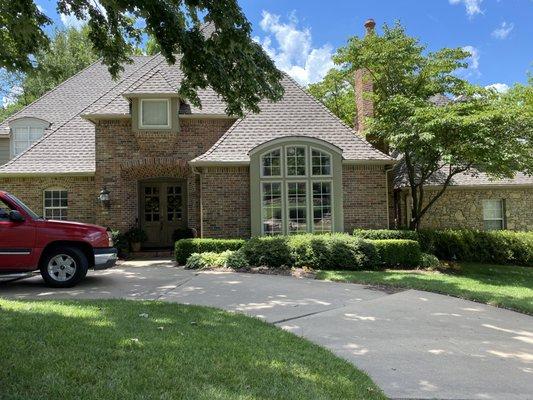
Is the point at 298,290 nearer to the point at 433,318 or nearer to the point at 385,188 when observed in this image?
the point at 433,318

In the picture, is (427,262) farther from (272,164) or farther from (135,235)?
(135,235)

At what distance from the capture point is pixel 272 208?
1390 centimetres

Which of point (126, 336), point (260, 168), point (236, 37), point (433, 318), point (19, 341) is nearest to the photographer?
point (19, 341)

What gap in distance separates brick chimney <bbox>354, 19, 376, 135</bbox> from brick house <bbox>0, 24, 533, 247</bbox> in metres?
0.10

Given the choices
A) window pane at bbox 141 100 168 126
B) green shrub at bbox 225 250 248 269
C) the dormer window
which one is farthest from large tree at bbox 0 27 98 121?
green shrub at bbox 225 250 248 269

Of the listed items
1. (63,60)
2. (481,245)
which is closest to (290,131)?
(481,245)

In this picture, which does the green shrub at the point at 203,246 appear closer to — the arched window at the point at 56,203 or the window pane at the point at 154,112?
the window pane at the point at 154,112

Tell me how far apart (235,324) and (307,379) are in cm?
203

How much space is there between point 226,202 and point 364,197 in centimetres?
465

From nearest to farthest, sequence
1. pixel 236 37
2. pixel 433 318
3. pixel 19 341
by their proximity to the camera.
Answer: pixel 19 341
pixel 433 318
pixel 236 37

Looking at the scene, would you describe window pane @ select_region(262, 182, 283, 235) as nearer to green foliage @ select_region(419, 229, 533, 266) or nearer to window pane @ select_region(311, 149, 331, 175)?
window pane @ select_region(311, 149, 331, 175)

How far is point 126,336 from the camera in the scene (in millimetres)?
4676

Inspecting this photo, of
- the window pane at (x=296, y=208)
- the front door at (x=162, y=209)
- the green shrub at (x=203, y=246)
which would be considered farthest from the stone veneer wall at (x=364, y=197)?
the front door at (x=162, y=209)

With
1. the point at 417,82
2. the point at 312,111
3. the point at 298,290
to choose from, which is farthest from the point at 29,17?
the point at 417,82
